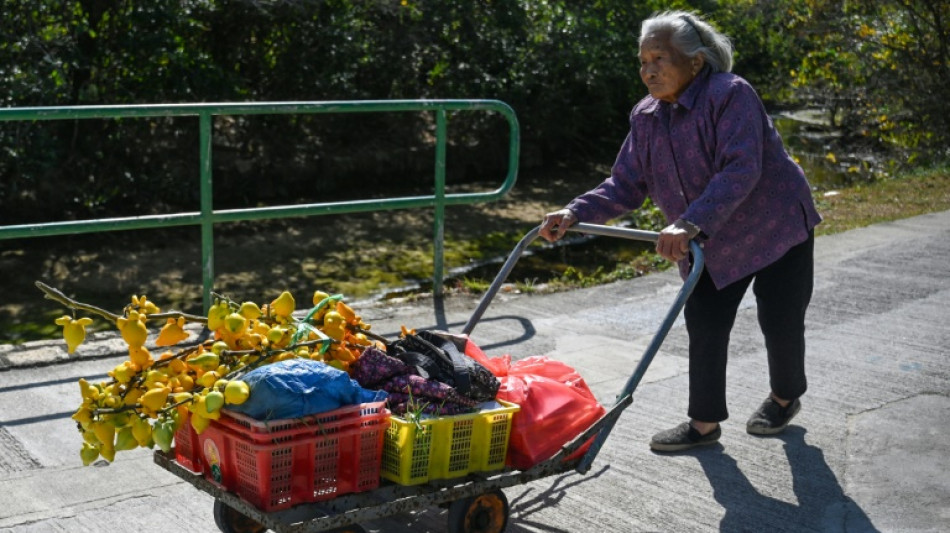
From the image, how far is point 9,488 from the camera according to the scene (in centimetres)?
409

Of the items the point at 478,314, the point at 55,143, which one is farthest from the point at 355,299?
the point at 478,314

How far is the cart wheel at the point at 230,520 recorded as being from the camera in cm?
363

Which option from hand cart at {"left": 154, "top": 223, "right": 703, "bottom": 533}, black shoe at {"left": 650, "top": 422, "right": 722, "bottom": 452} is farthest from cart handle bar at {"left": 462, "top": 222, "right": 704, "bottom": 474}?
black shoe at {"left": 650, "top": 422, "right": 722, "bottom": 452}

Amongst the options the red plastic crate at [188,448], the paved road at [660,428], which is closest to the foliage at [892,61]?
the paved road at [660,428]

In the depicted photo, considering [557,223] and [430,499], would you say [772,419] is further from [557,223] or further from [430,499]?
[430,499]

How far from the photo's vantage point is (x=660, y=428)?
4891 millimetres

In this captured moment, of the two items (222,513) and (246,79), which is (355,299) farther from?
(222,513)

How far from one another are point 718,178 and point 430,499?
147 centimetres

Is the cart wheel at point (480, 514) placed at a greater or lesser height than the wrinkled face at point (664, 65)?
lesser

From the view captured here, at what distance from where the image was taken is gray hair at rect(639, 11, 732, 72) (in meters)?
4.17

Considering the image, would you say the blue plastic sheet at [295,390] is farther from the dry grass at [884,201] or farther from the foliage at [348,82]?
the dry grass at [884,201]

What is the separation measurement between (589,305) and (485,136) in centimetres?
571

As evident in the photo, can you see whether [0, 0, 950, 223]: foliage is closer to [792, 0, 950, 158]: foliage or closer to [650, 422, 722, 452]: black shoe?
[792, 0, 950, 158]: foliage

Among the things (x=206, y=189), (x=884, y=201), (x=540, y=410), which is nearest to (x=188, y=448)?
(x=540, y=410)
